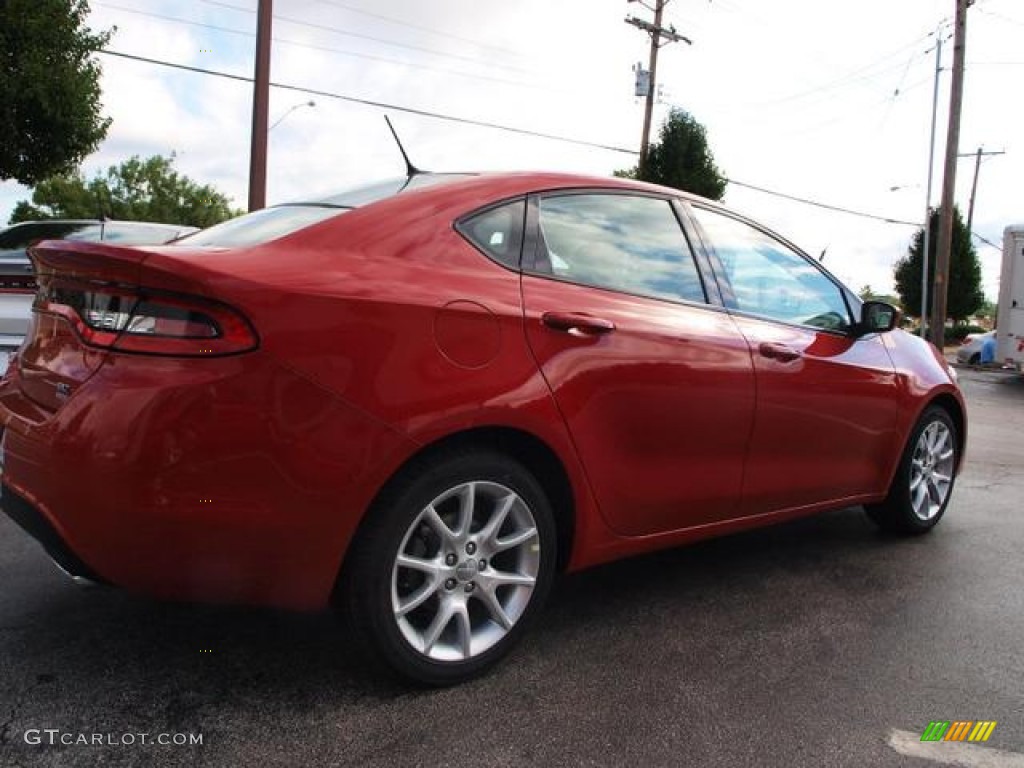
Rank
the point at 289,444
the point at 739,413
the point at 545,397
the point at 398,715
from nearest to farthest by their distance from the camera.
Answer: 1. the point at 289,444
2. the point at 398,715
3. the point at 545,397
4. the point at 739,413

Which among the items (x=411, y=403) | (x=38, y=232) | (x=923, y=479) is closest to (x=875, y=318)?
(x=923, y=479)

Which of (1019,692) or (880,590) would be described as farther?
(880,590)

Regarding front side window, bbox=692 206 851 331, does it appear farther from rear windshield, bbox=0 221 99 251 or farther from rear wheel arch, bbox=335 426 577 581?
rear windshield, bbox=0 221 99 251

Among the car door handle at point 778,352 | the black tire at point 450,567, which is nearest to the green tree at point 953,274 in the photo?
the car door handle at point 778,352

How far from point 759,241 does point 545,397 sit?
1.58 meters

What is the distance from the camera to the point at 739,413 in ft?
10.3

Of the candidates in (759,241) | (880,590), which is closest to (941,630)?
(880,590)

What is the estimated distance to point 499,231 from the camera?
2.70 meters

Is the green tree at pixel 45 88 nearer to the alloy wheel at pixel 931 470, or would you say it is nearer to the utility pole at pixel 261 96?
the utility pole at pixel 261 96

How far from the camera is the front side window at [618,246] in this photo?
2.84 meters

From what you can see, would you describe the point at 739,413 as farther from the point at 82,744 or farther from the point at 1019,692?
the point at 82,744

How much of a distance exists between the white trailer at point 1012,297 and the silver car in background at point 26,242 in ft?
47.3

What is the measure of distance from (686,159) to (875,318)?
18796 mm

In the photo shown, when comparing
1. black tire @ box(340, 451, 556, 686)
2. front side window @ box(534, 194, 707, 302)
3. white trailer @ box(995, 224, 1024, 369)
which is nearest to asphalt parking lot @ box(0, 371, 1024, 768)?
black tire @ box(340, 451, 556, 686)
